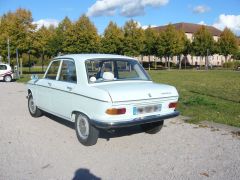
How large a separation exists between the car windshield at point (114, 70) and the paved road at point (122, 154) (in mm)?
1226

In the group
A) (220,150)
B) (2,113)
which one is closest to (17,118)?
(2,113)

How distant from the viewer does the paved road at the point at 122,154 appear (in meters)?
4.64

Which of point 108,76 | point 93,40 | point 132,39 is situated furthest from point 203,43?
point 108,76

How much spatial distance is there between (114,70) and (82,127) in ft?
4.82

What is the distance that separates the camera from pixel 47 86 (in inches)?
295

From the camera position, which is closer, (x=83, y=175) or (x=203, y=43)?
(x=83, y=175)

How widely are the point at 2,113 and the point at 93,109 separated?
5181mm

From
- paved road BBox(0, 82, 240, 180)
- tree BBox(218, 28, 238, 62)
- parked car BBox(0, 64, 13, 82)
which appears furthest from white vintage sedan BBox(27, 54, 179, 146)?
tree BBox(218, 28, 238, 62)

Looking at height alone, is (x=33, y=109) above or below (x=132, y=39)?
below

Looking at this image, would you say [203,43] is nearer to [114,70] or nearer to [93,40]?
[93,40]

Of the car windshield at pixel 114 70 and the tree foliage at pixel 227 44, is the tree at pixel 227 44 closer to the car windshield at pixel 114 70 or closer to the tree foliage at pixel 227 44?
the tree foliage at pixel 227 44

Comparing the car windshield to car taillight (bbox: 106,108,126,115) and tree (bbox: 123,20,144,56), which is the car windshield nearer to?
car taillight (bbox: 106,108,126,115)

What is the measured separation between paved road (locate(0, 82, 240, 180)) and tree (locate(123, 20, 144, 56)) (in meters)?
38.8

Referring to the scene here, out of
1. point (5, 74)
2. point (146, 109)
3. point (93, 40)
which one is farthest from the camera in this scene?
point (93, 40)
